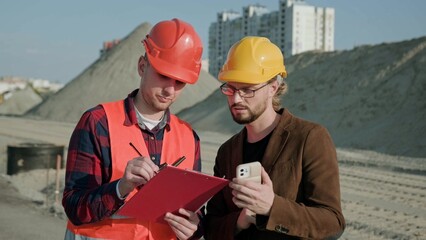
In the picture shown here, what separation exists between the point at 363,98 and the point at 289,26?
2710 inches

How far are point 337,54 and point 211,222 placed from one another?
31324mm

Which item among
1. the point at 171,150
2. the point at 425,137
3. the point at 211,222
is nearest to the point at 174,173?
the point at 171,150

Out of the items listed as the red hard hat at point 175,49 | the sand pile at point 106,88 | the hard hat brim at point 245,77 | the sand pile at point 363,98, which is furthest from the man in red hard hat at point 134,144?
the sand pile at point 106,88

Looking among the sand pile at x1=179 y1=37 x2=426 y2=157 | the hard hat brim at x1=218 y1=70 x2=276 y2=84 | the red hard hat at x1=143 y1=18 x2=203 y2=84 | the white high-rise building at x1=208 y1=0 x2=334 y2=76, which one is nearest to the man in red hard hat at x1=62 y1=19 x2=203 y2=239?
the red hard hat at x1=143 y1=18 x2=203 y2=84

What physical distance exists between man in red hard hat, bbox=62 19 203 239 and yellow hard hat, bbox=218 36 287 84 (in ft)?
0.56

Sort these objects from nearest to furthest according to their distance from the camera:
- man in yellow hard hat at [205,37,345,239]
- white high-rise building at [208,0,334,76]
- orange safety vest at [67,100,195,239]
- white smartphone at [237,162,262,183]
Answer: white smartphone at [237,162,262,183] < man in yellow hard hat at [205,37,345,239] < orange safety vest at [67,100,195,239] < white high-rise building at [208,0,334,76]

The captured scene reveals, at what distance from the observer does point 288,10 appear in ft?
310

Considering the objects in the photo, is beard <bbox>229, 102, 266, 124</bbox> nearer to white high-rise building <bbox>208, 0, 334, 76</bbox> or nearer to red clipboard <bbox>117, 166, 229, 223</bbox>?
red clipboard <bbox>117, 166, 229, 223</bbox>

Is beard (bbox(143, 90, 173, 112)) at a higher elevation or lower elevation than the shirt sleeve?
higher

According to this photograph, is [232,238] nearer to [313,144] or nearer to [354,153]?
[313,144]

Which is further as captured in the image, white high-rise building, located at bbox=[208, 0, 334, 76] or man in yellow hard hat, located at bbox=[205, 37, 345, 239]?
white high-rise building, located at bbox=[208, 0, 334, 76]

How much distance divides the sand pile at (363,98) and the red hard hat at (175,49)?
17.6m

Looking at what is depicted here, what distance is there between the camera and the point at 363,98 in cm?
2656

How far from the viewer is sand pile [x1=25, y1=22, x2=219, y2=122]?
42.4 meters
